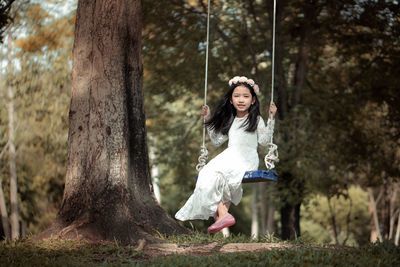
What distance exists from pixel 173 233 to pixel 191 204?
4.05 feet

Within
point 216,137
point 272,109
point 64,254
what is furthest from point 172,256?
point 272,109

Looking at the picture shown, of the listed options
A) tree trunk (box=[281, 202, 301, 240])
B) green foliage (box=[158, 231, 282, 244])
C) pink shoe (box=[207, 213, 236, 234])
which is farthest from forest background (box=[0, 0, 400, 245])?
pink shoe (box=[207, 213, 236, 234])

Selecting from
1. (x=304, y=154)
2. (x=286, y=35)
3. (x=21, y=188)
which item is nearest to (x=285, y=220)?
(x=304, y=154)

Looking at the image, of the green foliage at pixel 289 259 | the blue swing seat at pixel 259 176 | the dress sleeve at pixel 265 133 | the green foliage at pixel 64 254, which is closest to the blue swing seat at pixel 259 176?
the blue swing seat at pixel 259 176

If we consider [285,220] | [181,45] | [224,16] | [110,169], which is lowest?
[285,220]

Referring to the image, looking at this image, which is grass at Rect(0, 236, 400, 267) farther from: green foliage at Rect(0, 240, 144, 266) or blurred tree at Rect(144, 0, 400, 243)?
blurred tree at Rect(144, 0, 400, 243)

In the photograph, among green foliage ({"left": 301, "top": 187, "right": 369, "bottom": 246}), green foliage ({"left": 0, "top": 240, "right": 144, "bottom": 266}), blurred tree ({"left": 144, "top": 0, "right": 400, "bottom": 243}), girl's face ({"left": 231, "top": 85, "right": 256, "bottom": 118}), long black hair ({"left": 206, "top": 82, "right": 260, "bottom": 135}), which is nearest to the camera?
green foliage ({"left": 0, "top": 240, "right": 144, "bottom": 266})

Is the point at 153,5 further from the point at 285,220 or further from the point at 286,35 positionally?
the point at 285,220

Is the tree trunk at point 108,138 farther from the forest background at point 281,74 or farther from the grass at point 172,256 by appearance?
the forest background at point 281,74

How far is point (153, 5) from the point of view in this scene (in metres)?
14.2

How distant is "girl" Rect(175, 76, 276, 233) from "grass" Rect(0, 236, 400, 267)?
17.2 inches

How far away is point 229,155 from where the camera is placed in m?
6.52

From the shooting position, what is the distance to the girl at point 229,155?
6.19 metres

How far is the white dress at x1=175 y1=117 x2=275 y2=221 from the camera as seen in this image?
6188mm
